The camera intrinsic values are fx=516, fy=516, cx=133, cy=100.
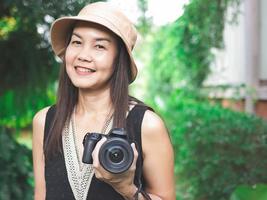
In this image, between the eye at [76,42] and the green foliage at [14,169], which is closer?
the eye at [76,42]

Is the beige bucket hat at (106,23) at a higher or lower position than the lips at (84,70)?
higher

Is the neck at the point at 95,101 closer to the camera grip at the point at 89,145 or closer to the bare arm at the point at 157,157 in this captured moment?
the bare arm at the point at 157,157

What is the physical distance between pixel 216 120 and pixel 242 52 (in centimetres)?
206

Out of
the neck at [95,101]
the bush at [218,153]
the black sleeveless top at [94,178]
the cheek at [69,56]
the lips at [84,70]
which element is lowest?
the bush at [218,153]

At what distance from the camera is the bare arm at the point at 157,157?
1.83m

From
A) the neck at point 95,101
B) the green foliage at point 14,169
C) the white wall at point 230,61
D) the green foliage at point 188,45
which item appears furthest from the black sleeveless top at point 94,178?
the white wall at point 230,61

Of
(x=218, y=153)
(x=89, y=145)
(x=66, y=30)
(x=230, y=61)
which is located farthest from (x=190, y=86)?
(x=89, y=145)

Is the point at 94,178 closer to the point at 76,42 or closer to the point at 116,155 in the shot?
the point at 116,155

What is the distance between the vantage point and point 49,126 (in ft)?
6.55

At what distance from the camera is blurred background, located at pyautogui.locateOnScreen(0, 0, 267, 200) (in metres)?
3.81

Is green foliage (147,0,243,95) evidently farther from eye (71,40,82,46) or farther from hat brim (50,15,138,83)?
eye (71,40,82,46)

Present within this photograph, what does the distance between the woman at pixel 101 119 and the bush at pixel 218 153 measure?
356cm

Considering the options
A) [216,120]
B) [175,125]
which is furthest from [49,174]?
[175,125]

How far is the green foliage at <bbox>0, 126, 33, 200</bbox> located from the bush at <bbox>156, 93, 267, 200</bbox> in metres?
2.32
